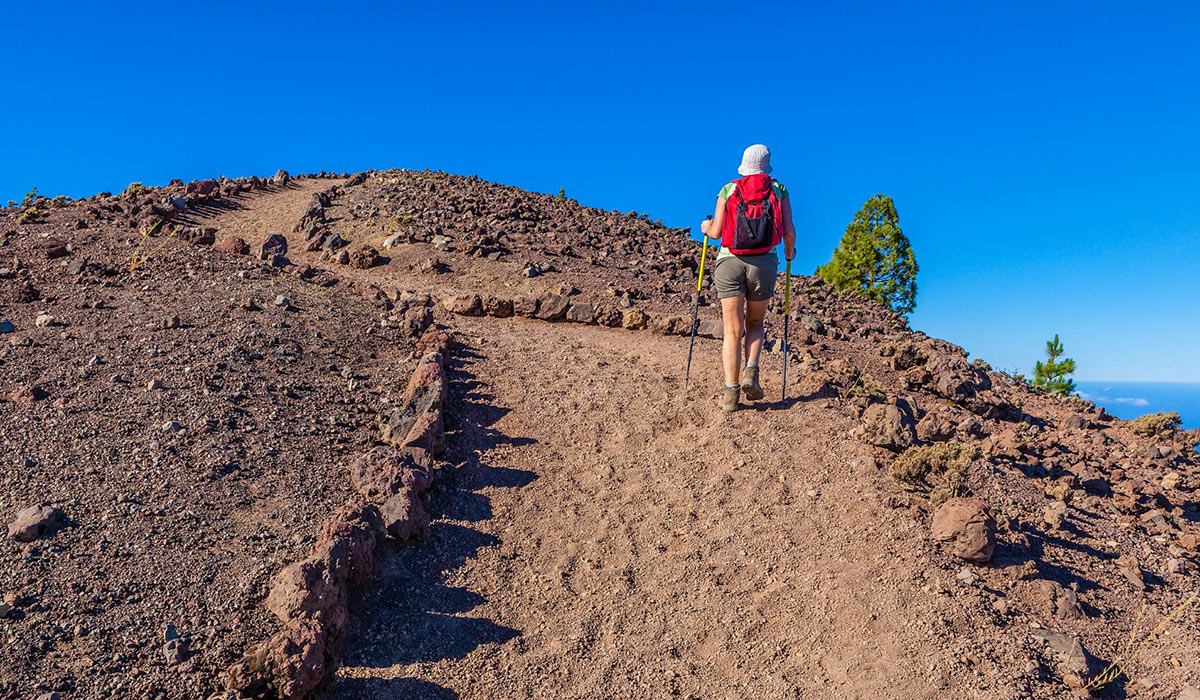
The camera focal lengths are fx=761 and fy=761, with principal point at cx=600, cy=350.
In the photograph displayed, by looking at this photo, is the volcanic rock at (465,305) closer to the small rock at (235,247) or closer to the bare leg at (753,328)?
the small rock at (235,247)

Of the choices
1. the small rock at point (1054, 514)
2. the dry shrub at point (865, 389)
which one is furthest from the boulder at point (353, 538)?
the small rock at point (1054, 514)

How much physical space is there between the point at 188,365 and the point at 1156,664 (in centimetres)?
856

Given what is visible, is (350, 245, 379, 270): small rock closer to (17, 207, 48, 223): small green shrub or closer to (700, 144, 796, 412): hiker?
(17, 207, 48, 223): small green shrub

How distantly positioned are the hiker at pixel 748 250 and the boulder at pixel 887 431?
3.60ft

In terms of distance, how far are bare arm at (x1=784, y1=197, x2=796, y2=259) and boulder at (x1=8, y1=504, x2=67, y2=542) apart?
6226 millimetres

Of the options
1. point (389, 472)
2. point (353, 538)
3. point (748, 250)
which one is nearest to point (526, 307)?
point (748, 250)

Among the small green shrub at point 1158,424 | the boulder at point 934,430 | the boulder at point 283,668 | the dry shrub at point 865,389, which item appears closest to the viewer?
the boulder at point 283,668

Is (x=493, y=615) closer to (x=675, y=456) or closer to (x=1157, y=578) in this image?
(x=675, y=456)

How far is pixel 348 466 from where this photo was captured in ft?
21.2

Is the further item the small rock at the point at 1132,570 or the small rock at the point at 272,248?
the small rock at the point at 272,248

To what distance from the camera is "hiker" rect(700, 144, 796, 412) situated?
704 cm

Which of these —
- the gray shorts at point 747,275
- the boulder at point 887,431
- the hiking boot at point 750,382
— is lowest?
the boulder at point 887,431

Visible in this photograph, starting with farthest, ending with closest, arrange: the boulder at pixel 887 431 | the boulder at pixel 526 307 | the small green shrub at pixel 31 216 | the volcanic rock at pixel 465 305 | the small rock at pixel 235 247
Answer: the small green shrub at pixel 31 216 < the small rock at pixel 235 247 < the boulder at pixel 526 307 < the volcanic rock at pixel 465 305 < the boulder at pixel 887 431

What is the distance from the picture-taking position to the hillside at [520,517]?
4559mm
